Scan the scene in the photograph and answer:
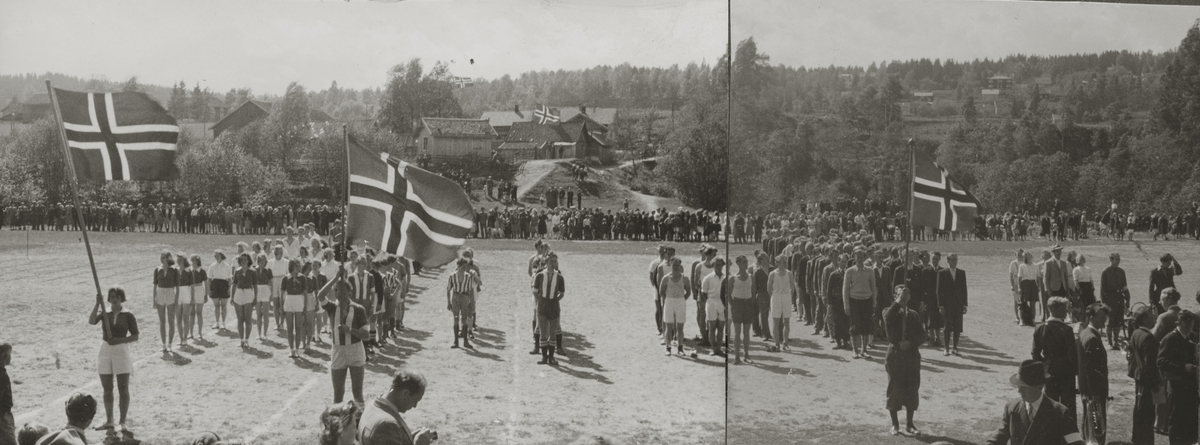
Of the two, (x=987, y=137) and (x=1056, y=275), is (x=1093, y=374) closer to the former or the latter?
(x=1056, y=275)

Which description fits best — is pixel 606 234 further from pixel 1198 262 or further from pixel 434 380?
pixel 1198 262

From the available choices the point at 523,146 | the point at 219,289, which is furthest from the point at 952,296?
the point at 523,146

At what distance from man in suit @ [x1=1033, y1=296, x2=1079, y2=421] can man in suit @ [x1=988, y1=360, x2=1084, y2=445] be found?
2.26 m

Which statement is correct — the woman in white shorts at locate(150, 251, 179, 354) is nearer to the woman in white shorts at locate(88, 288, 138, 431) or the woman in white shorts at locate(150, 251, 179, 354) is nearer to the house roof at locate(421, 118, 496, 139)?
the woman in white shorts at locate(88, 288, 138, 431)

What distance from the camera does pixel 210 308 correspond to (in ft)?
52.1

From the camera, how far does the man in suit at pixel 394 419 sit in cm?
475

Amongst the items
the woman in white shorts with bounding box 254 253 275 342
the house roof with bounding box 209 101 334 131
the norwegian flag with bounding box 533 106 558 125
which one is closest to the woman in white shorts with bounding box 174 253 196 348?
the woman in white shorts with bounding box 254 253 275 342

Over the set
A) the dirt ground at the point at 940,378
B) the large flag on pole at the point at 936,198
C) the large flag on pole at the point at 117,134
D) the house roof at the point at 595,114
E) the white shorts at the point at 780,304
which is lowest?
the dirt ground at the point at 940,378

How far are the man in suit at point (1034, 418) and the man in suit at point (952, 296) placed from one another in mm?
4171

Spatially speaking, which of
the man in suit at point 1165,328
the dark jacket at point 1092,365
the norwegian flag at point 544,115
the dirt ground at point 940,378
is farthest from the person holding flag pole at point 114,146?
the man in suit at point 1165,328

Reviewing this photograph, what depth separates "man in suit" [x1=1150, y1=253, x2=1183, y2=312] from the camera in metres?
9.39

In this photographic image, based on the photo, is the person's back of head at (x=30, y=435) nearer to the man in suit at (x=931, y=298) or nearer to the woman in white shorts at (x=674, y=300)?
the woman in white shorts at (x=674, y=300)

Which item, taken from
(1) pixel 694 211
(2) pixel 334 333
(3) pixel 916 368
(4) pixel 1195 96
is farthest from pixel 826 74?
(1) pixel 694 211

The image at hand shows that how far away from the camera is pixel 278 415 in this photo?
30.4 ft
